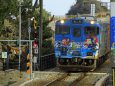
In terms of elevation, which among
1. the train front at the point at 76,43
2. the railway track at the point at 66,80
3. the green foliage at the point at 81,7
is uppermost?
the green foliage at the point at 81,7

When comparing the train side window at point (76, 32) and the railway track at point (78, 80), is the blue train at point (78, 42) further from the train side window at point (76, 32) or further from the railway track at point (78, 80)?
the railway track at point (78, 80)

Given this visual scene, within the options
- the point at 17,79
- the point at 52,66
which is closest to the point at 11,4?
the point at 17,79

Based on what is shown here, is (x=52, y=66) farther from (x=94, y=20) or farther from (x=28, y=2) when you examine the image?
(x=28, y=2)

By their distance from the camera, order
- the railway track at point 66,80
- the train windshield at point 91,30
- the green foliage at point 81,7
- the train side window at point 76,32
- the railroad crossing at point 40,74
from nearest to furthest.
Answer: the railway track at point 66,80 < the railroad crossing at point 40,74 < the train windshield at point 91,30 < the train side window at point 76,32 < the green foliage at point 81,7

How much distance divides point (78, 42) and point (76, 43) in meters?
0.13

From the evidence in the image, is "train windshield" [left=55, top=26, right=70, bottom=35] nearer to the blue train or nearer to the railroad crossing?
the blue train

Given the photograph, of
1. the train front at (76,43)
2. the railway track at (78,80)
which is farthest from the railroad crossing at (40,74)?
the train front at (76,43)

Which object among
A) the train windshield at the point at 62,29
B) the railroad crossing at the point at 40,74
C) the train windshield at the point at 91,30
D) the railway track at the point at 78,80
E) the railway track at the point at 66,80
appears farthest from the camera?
the train windshield at the point at 62,29

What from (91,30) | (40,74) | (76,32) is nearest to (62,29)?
(76,32)

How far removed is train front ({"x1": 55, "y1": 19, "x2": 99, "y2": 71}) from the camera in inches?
1043

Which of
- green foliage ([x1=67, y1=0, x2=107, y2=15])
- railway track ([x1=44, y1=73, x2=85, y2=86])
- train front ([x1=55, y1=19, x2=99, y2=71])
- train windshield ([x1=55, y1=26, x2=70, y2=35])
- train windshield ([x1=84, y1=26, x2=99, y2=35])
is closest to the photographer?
railway track ([x1=44, y1=73, x2=85, y2=86])

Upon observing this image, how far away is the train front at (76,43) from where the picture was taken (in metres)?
26.5

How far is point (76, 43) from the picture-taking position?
26656 millimetres

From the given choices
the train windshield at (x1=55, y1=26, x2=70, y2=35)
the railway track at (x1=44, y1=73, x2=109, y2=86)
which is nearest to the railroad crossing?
the railway track at (x1=44, y1=73, x2=109, y2=86)
